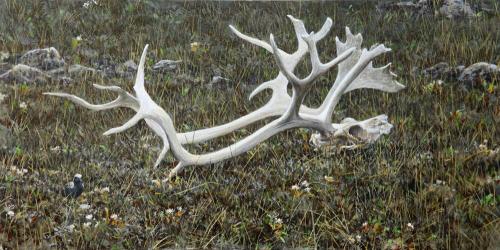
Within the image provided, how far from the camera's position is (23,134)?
479 cm

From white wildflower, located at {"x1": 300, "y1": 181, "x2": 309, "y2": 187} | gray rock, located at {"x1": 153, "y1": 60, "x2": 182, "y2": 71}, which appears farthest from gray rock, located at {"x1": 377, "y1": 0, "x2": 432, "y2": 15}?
white wildflower, located at {"x1": 300, "y1": 181, "x2": 309, "y2": 187}

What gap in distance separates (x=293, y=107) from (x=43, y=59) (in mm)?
1664

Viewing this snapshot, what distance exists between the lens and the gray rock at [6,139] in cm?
469

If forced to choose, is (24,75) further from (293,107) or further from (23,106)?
(293,107)

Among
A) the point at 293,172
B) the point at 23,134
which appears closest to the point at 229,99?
the point at 293,172

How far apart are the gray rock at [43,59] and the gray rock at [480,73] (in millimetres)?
2371

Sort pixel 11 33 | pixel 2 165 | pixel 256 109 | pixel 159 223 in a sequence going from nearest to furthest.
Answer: pixel 159 223 → pixel 2 165 → pixel 256 109 → pixel 11 33

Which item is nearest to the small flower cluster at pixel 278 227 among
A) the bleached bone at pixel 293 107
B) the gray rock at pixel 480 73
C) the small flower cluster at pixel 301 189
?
the small flower cluster at pixel 301 189

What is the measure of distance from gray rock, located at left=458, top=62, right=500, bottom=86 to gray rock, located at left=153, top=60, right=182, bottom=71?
170 centimetres

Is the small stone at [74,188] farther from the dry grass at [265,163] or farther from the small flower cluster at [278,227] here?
the small flower cluster at [278,227]

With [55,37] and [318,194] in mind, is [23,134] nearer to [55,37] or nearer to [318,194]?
[55,37]

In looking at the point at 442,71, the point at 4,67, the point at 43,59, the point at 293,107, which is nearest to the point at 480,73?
the point at 442,71

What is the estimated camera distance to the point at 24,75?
5262 millimetres

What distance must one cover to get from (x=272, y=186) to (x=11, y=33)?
→ 1977mm
